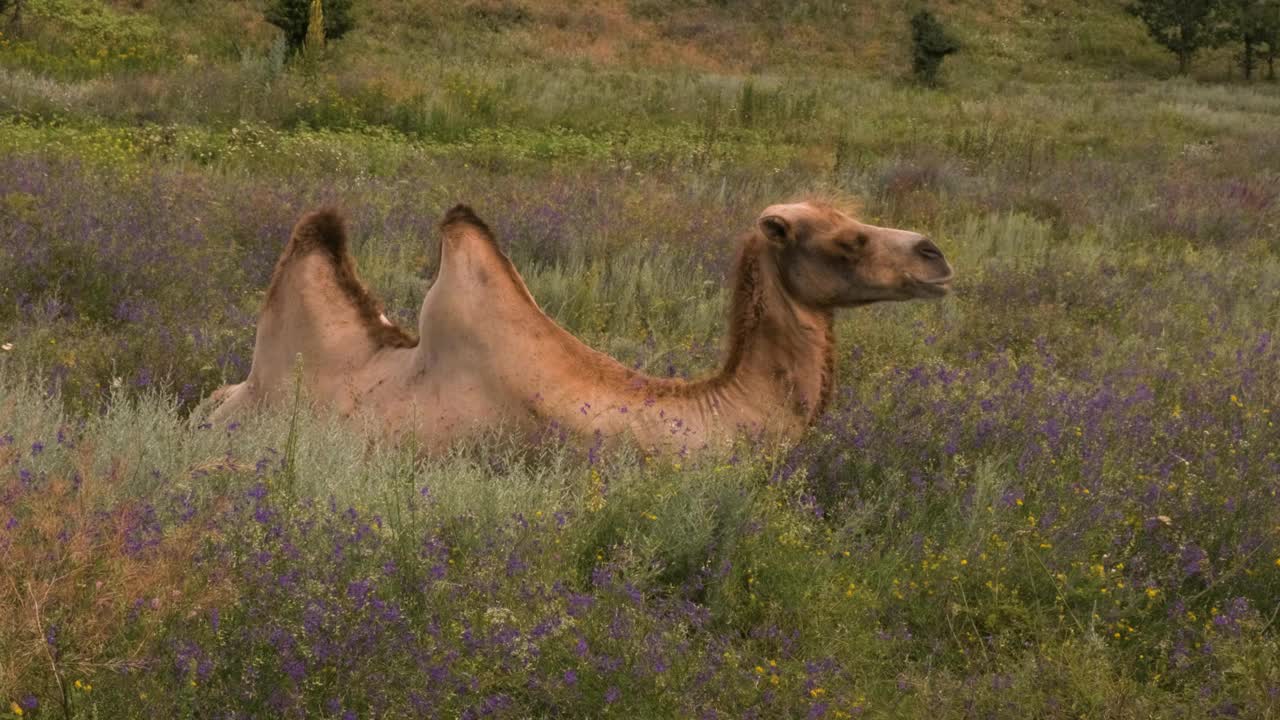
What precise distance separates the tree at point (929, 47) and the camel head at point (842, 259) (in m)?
30.1

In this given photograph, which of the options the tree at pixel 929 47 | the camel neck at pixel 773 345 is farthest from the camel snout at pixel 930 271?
the tree at pixel 929 47

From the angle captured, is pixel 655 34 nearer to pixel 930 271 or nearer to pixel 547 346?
pixel 930 271

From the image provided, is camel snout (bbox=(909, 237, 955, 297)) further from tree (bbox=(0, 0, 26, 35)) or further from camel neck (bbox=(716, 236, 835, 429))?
tree (bbox=(0, 0, 26, 35))

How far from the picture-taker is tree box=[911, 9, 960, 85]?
34000mm

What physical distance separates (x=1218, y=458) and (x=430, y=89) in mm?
16240

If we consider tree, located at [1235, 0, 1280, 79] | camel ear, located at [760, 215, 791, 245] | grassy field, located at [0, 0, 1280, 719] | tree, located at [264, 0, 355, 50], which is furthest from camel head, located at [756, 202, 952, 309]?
tree, located at [1235, 0, 1280, 79]

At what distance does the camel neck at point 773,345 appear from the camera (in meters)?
5.14

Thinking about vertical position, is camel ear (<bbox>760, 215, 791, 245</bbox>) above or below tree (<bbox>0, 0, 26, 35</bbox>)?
above

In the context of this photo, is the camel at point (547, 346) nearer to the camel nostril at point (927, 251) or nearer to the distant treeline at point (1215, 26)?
the camel nostril at point (927, 251)

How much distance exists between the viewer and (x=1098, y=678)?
12.5 feet

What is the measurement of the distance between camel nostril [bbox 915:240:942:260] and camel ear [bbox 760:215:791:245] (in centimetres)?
51

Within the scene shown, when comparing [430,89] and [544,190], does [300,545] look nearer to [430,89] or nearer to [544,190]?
[544,190]

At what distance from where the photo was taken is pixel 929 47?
34156mm

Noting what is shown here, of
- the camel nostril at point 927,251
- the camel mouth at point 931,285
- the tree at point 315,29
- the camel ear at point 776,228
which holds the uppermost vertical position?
the camel ear at point 776,228
